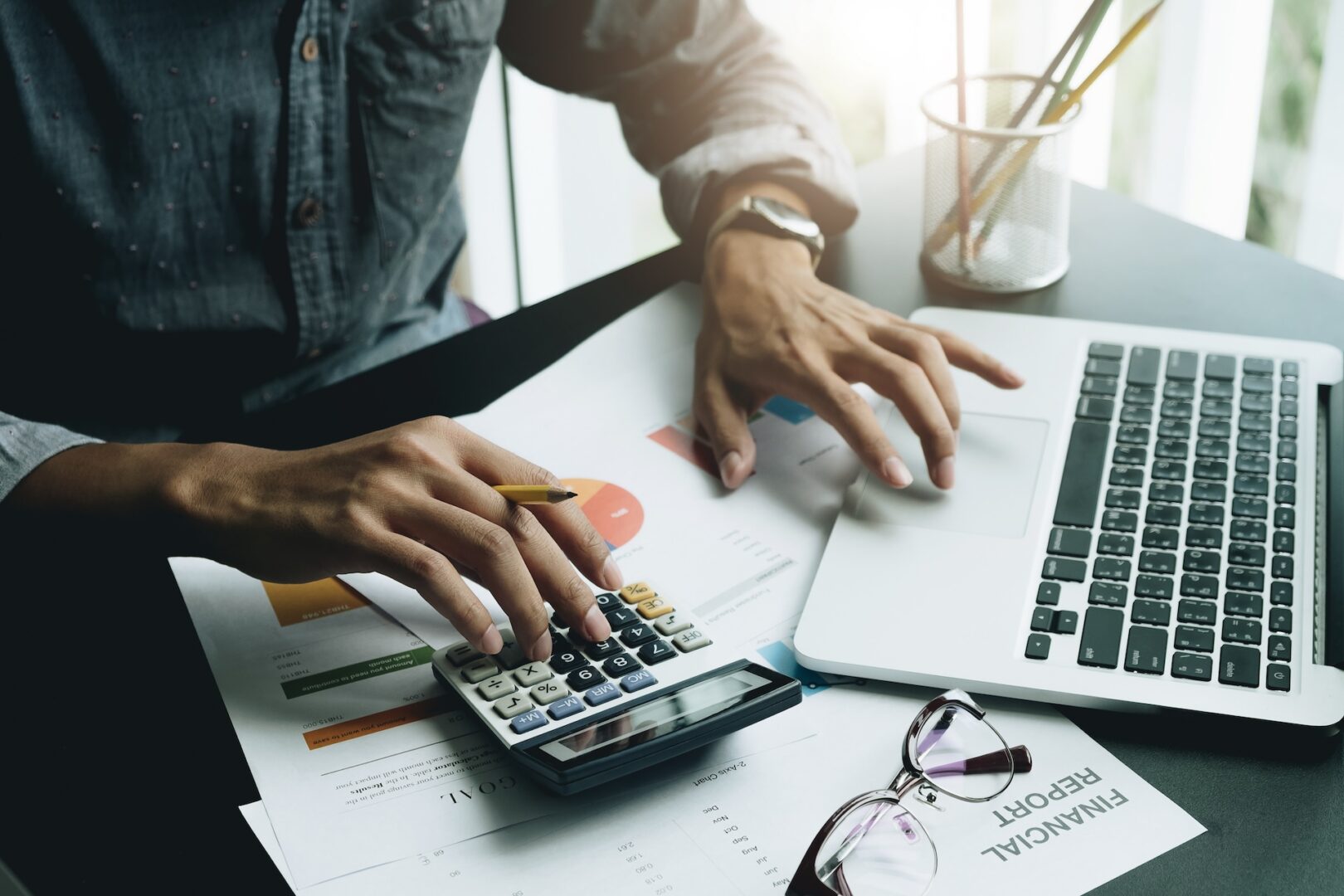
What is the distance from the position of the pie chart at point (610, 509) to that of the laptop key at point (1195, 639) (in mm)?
291

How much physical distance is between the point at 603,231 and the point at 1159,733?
1.75 metres

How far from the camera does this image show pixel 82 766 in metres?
0.55

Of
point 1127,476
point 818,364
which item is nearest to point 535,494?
point 818,364

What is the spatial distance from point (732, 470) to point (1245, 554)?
284 millimetres

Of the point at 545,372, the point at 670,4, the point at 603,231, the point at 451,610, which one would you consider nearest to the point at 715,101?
the point at 670,4

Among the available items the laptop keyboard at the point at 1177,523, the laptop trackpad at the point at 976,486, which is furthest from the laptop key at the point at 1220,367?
the laptop trackpad at the point at 976,486

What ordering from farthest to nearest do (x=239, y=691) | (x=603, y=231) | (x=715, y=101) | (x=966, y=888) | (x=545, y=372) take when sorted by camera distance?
(x=603, y=231) < (x=715, y=101) < (x=545, y=372) < (x=239, y=691) < (x=966, y=888)

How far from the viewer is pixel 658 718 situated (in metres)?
0.53

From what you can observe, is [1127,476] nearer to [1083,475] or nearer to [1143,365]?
[1083,475]

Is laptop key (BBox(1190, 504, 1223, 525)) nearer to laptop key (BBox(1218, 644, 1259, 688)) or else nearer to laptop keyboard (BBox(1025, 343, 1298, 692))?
laptop keyboard (BBox(1025, 343, 1298, 692))

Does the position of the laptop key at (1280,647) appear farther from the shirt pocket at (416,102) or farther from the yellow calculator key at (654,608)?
the shirt pocket at (416,102)

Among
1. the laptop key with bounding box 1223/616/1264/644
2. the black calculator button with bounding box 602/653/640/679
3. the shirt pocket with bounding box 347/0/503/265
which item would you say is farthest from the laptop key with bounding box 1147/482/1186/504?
the shirt pocket with bounding box 347/0/503/265

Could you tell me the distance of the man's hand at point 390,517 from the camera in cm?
58

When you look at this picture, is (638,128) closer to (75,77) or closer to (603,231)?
(75,77)
